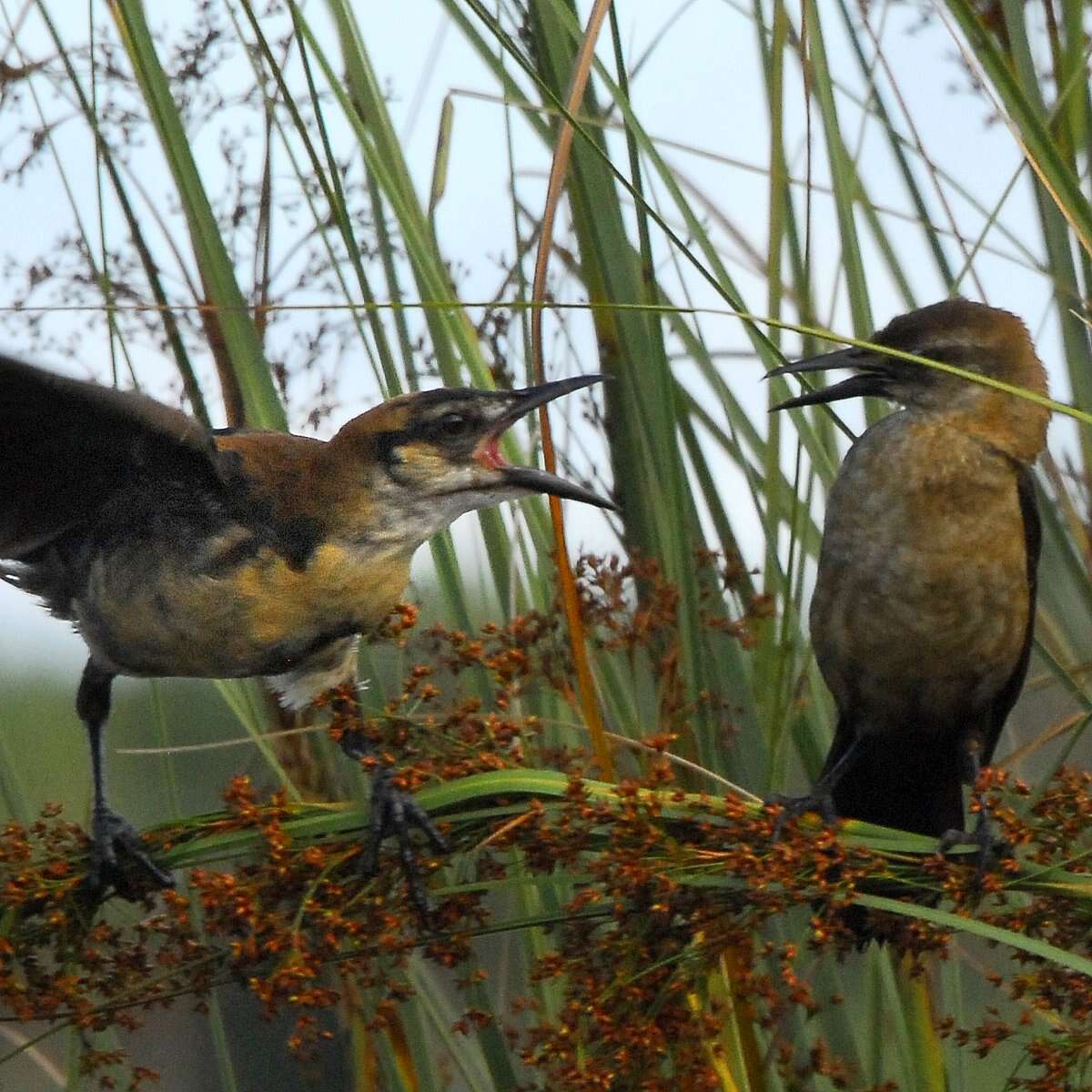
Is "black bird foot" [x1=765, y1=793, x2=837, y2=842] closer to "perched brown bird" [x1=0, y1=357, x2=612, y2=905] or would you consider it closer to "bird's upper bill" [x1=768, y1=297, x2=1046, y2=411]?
"perched brown bird" [x1=0, y1=357, x2=612, y2=905]

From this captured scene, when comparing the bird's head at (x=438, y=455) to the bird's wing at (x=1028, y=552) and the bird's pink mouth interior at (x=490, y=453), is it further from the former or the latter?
the bird's wing at (x=1028, y=552)

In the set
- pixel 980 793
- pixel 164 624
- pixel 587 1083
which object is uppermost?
pixel 164 624

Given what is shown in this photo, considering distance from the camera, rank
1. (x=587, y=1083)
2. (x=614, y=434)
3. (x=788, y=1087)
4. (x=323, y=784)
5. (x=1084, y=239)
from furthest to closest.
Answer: (x=323, y=784)
(x=614, y=434)
(x=788, y=1087)
(x=1084, y=239)
(x=587, y=1083)

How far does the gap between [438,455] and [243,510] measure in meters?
0.27

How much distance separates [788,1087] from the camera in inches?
74.5

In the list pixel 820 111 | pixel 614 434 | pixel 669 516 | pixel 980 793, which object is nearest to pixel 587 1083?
pixel 980 793

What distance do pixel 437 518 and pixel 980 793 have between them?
814 mm

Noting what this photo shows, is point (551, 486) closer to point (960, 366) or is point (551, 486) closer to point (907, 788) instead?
point (960, 366)

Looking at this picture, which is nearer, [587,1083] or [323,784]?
[587,1083]

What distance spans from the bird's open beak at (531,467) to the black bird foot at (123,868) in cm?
62

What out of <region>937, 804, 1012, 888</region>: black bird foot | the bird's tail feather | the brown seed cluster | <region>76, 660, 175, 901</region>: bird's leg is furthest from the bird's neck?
<region>76, 660, 175, 901</region>: bird's leg

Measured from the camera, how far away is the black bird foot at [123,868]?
1.66m

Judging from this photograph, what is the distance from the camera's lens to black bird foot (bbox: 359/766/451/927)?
1499 millimetres

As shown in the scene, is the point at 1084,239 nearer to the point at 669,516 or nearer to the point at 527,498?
the point at 669,516
